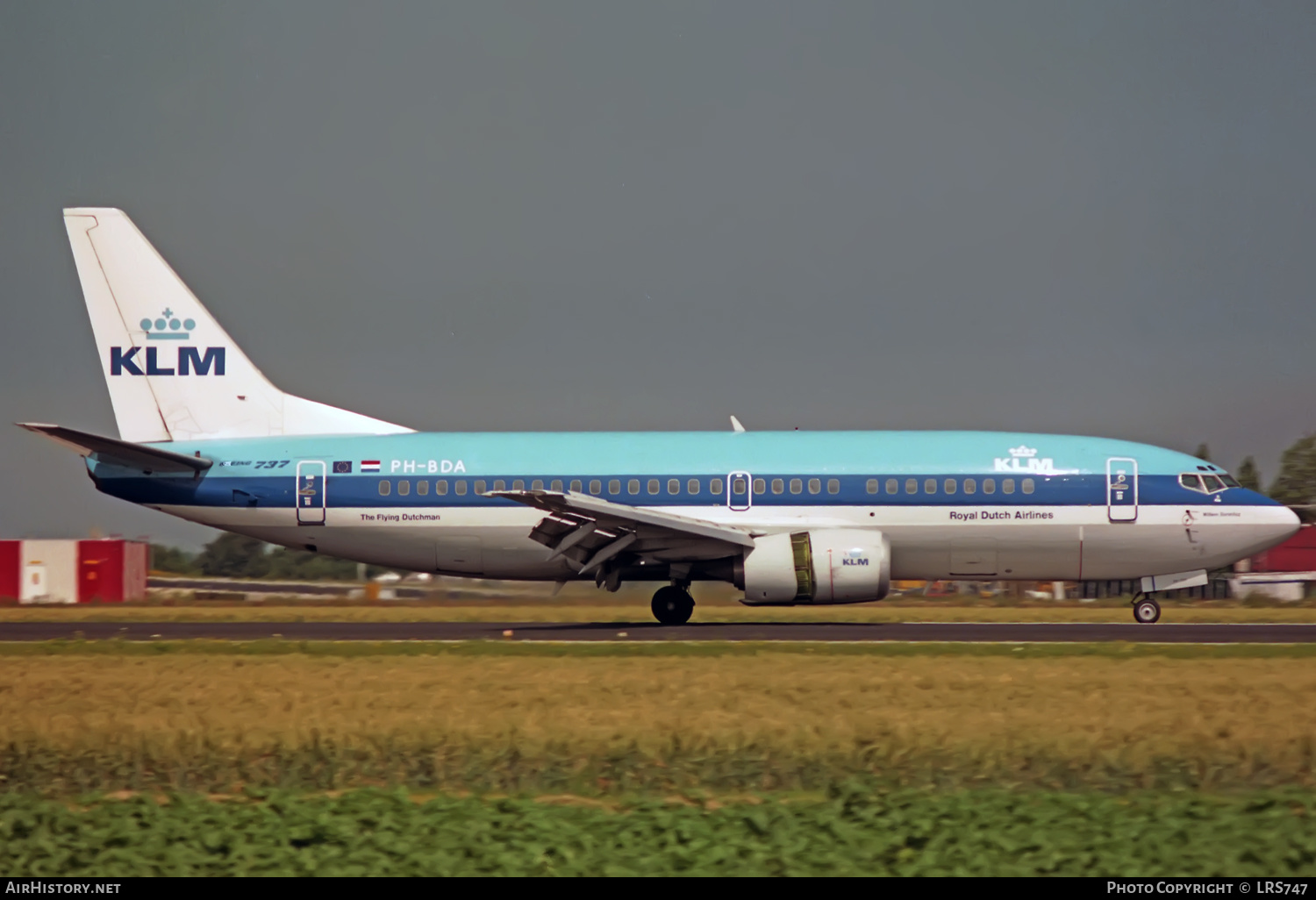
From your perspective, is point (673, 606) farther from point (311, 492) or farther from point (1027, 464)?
point (311, 492)

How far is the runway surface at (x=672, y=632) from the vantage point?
22594 millimetres

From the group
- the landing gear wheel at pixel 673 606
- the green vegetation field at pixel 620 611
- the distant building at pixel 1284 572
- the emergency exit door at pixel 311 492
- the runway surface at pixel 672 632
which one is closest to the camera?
the runway surface at pixel 672 632

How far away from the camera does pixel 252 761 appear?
36.1 ft

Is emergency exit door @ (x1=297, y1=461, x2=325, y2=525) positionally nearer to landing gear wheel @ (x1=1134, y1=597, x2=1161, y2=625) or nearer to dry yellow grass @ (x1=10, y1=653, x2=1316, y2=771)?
dry yellow grass @ (x1=10, y1=653, x2=1316, y2=771)

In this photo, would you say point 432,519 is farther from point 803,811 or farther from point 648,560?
point 803,811

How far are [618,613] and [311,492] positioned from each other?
726 centimetres

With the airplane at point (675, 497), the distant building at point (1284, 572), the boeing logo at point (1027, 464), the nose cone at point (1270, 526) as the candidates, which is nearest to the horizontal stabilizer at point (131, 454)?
the airplane at point (675, 497)

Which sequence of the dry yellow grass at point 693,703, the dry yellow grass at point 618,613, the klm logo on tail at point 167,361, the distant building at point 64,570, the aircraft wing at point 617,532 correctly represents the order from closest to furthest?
the dry yellow grass at point 693,703, the aircraft wing at point 617,532, the dry yellow grass at point 618,613, the klm logo on tail at point 167,361, the distant building at point 64,570

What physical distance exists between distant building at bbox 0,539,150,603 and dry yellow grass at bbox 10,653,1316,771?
31.1 m

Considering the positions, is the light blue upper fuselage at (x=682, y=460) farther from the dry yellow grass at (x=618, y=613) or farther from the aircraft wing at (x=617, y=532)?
the dry yellow grass at (x=618, y=613)

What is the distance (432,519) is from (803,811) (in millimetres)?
19624

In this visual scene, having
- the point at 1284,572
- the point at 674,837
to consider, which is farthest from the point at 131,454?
the point at 1284,572

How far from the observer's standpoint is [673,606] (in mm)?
27734

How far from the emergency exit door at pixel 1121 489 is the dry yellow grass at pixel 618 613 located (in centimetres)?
260
